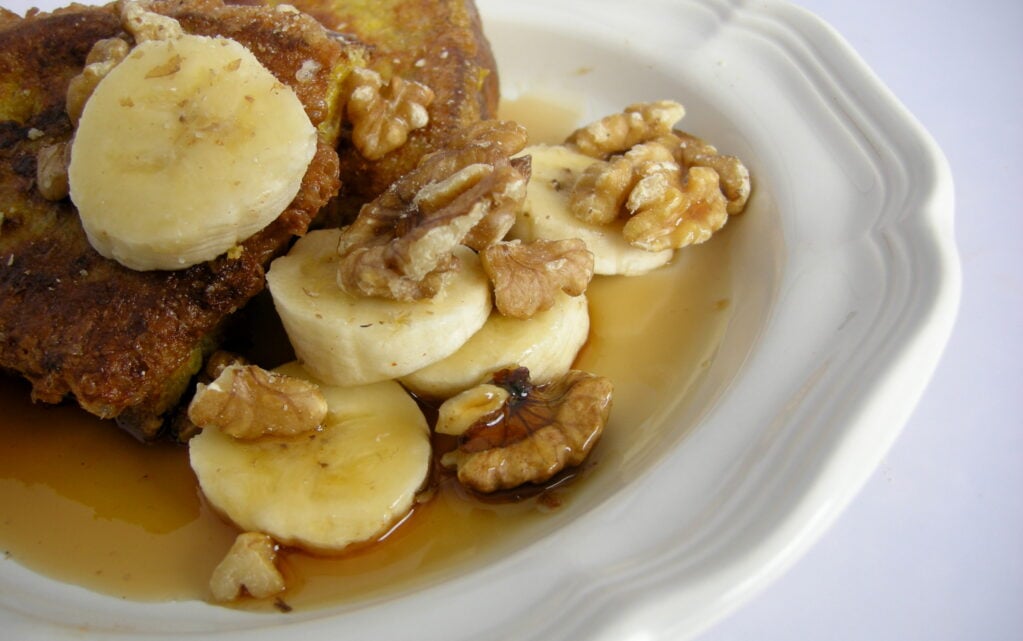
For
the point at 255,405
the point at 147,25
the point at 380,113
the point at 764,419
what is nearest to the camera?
the point at 764,419

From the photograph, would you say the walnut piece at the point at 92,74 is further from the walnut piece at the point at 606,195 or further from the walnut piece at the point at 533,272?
the walnut piece at the point at 606,195

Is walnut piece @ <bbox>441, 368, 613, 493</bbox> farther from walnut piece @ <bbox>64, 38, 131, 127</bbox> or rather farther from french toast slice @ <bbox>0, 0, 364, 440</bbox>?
walnut piece @ <bbox>64, 38, 131, 127</bbox>

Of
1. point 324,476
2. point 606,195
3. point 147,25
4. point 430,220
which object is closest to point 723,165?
point 606,195

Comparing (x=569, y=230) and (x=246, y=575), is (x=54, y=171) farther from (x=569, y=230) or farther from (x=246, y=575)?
(x=569, y=230)

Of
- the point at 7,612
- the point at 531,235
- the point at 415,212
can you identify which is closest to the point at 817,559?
the point at 531,235

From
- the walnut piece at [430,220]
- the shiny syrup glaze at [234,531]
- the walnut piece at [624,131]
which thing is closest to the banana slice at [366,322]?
the walnut piece at [430,220]

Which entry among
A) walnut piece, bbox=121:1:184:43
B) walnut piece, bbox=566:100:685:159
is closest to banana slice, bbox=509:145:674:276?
walnut piece, bbox=566:100:685:159

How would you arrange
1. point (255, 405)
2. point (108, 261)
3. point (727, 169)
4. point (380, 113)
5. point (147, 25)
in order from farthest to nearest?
point (727, 169), point (380, 113), point (147, 25), point (108, 261), point (255, 405)

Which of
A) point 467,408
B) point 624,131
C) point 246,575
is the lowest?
point 246,575
